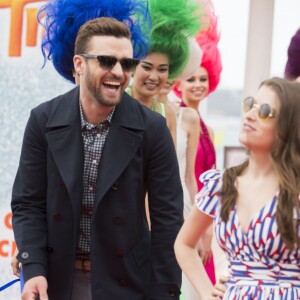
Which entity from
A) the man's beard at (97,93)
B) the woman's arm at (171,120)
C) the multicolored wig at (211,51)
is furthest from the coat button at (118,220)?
the multicolored wig at (211,51)

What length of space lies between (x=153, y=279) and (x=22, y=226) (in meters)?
0.58

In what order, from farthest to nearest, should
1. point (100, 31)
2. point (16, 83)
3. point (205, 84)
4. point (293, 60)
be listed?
point (205, 84) → point (16, 83) → point (293, 60) → point (100, 31)

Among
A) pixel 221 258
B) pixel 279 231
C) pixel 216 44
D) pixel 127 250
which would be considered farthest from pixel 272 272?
pixel 221 258

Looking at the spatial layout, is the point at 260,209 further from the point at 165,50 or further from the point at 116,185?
the point at 165,50

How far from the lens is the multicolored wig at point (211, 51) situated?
22.9ft

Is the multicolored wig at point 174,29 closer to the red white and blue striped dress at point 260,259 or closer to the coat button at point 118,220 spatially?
the coat button at point 118,220

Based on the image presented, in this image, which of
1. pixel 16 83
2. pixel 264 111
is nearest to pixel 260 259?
pixel 264 111

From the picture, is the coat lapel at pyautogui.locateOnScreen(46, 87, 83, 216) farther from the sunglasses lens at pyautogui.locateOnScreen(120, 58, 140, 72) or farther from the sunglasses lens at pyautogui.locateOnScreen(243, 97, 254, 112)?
the sunglasses lens at pyautogui.locateOnScreen(243, 97, 254, 112)

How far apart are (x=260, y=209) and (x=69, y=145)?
Answer: 1017 mm

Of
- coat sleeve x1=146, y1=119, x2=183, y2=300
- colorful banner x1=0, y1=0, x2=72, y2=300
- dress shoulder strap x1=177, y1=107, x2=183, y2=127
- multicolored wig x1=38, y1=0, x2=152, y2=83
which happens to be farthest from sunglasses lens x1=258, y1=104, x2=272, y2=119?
dress shoulder strap x1=177, y1=107, x2=183, y2=127

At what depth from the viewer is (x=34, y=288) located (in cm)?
371

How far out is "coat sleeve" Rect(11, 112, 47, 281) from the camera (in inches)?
149

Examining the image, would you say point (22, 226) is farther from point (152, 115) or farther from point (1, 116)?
point (1, 116)

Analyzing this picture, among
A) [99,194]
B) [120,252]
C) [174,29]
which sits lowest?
[120,252]
